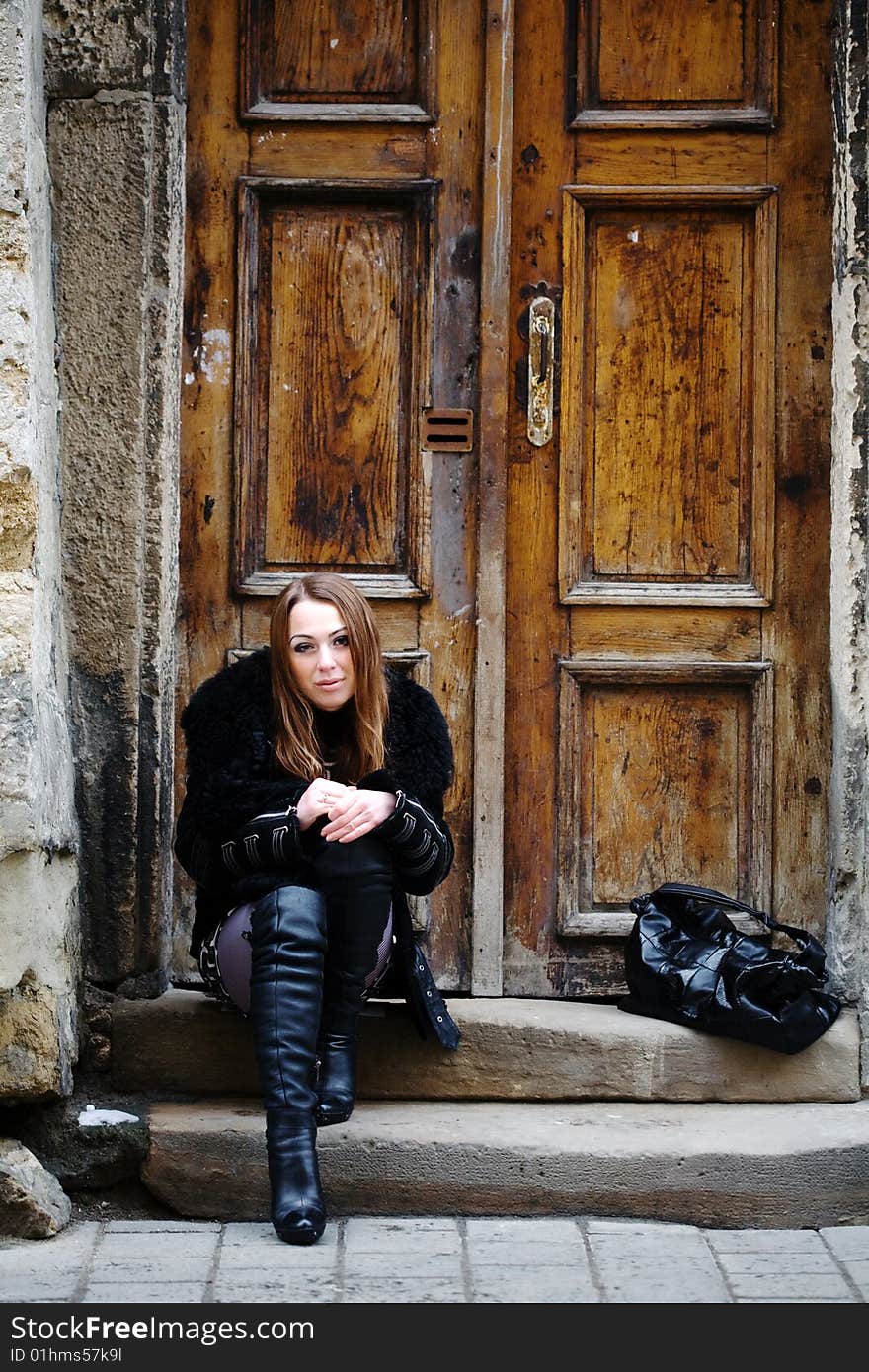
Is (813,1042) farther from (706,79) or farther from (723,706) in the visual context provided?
(706,79)

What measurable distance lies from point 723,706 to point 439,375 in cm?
105

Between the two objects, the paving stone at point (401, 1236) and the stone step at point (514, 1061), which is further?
the stone step at point (514, 1061)

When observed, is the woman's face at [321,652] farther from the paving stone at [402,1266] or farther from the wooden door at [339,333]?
the paving stone at [402,1266]

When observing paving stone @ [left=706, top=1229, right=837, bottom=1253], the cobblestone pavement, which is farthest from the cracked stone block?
paving stone @ [left=706, top=1229, right=837, bottom=1253]

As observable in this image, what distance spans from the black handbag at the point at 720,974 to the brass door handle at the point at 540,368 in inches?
44.8

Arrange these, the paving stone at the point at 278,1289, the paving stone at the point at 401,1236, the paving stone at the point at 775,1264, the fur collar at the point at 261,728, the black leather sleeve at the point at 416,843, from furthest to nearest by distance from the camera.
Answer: the fur collar at the point at 261,728, the black leather sleeve at the point at 416,843, the paving stone at the point at 401,1236, the paving stone at the point at 775,1264, the paving stone at the point at 278,1289

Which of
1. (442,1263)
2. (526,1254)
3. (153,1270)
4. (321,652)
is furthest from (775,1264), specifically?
(321,652)

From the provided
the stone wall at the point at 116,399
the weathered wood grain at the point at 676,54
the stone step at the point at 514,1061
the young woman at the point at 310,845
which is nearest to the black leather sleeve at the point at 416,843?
the young woman at the point at 310,845

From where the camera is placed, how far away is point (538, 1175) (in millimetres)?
3574

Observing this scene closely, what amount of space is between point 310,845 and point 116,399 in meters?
1.13

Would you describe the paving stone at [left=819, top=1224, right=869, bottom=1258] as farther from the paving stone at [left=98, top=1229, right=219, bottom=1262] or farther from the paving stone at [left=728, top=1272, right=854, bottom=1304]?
the paving stone at [left=98, top=1229, right=219, bottom=1262]

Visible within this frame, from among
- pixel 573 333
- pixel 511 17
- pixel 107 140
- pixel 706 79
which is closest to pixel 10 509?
pixel 107 140

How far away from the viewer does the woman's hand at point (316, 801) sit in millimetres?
3414

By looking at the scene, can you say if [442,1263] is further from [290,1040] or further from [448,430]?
[448,430]
